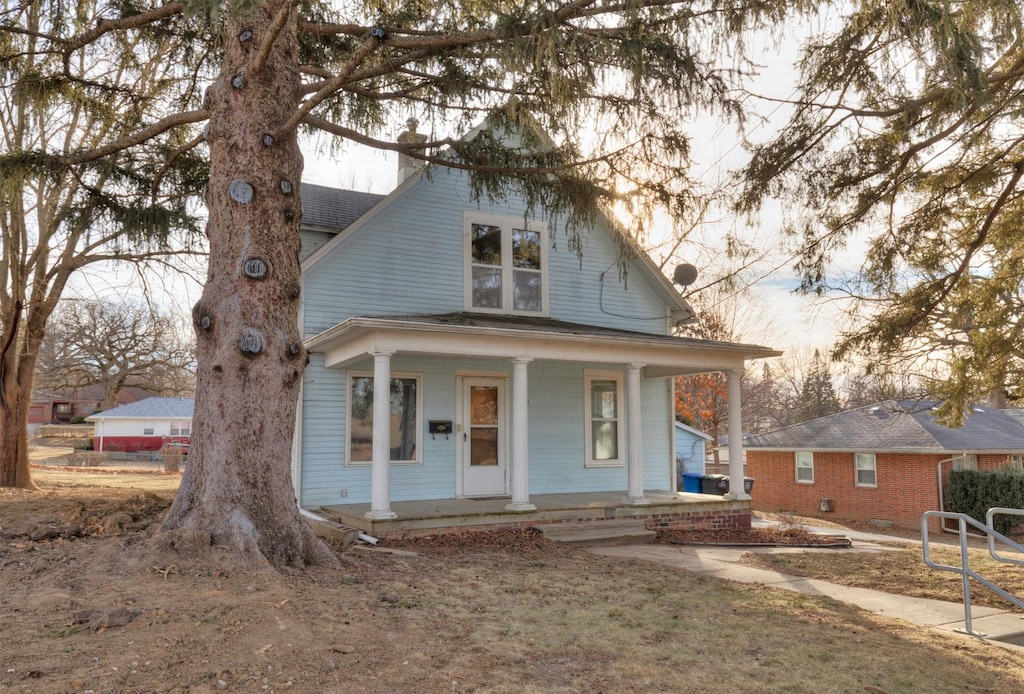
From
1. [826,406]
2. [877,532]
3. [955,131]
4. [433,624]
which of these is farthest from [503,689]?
[826,406]

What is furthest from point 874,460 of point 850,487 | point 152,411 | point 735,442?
point 152,411

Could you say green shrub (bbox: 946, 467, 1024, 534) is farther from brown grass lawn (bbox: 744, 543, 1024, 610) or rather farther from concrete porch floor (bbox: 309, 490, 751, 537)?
concrete porch floor (bbox: 309, 490, 751, 537)

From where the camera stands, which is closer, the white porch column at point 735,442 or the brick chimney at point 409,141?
the brick chimney at point 409,141

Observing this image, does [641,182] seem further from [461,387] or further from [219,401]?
[461,387]

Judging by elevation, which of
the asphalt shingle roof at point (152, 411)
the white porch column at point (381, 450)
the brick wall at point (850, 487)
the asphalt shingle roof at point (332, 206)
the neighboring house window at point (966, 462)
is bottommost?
the brick wall at point (850, 487)

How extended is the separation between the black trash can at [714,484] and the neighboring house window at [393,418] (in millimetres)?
10472

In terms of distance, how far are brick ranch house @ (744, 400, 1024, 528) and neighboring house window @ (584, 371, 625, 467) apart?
1004 cm

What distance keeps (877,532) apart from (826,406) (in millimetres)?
23966

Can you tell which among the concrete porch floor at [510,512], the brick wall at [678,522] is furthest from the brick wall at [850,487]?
the concrete porch floor at [510,512]

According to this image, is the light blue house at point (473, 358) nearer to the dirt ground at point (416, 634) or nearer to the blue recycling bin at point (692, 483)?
the dirt ground at point (416, 634)

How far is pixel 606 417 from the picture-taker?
1355cm

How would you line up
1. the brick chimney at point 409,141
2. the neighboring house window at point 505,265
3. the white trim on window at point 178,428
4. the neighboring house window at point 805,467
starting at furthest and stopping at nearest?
the white trim on window at point 178,428
the neighboring house window at point 805,467
the neighboring house window at point 505,265
the brick chimney at point 409,141

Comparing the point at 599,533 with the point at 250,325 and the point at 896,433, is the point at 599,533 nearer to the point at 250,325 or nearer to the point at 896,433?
the point at 250,325

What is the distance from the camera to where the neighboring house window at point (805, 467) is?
23.4 metres
